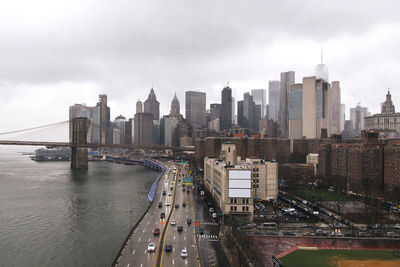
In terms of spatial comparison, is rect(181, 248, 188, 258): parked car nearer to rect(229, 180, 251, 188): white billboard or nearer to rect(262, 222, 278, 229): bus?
rect(262, 222, 278, 229): bus

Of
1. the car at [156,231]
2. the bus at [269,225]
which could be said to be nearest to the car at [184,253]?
the car at [156,231]

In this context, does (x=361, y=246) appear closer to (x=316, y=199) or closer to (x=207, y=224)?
(x=207, y=224)

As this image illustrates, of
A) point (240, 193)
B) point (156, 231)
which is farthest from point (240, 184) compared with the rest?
point (156, 231)

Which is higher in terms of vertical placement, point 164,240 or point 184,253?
point 184,253

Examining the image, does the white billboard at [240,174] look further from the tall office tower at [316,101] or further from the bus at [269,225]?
the tall office tower at [316,101]

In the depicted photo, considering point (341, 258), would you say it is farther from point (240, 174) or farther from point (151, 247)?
point (151, 247)

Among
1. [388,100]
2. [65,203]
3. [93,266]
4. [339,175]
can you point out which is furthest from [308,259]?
[388,100]
